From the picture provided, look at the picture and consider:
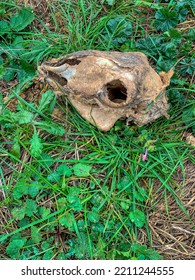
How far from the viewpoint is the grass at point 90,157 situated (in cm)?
280

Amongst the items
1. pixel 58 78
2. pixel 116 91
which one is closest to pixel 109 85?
pixel 116 91

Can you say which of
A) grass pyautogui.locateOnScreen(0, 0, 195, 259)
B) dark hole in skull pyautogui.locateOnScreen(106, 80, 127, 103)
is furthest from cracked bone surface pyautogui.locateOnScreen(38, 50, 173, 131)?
grass pyautogui.locateOnScreen(0, 0, 195, 259)

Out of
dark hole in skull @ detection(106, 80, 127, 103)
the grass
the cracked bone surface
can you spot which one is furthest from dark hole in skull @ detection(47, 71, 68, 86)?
dark hole in skull @ detection(106, 80, 127, 103)

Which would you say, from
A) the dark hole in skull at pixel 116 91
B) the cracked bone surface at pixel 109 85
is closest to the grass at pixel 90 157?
the cracked bone surface at pixel 109 85

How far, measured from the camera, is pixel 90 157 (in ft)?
9.49

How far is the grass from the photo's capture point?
2.80 m

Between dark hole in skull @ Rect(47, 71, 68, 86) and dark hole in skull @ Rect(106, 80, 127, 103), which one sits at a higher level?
dark hole in skull @ Rect(47, 71, 68, 86)

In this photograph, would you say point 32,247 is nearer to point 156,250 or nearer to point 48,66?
point 156,250

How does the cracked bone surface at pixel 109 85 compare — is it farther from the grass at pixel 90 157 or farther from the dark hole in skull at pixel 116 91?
the grass at pixel 90 157

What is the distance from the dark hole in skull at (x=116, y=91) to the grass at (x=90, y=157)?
235mm

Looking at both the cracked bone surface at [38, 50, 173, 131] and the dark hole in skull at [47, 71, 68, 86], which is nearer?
the cracked bone surface at [38, 50, 173, 131]

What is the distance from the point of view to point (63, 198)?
281 centimetres

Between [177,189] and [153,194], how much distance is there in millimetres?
174

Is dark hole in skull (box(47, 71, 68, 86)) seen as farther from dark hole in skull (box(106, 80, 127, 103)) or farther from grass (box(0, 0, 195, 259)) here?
dark hole in skull (box(106, 80, 127, 103))
